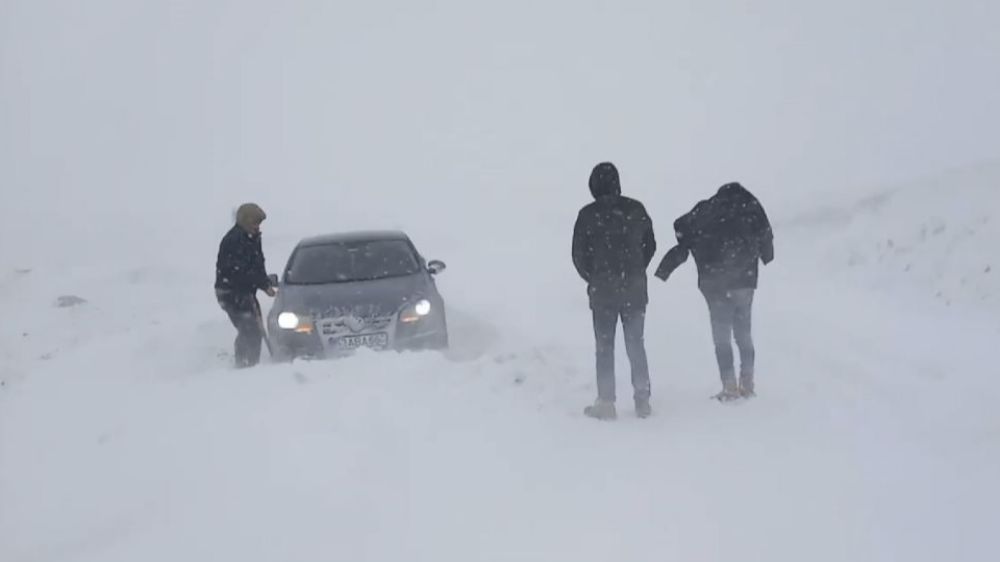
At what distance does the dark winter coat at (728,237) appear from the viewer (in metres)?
8.24

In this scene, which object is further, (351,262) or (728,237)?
(351,262)

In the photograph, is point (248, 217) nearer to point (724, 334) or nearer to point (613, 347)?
point (613, 347)

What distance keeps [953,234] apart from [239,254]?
9.55 metres

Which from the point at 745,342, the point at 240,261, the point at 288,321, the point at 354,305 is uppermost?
the point at 240,261

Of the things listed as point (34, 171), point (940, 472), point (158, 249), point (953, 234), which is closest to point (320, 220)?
point (158, 249)

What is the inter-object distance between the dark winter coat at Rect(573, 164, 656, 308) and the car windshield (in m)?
3.50

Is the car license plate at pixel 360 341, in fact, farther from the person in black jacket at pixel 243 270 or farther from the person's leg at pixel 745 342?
the person's leg at pixel 745 342

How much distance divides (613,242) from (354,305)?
3.08 metres

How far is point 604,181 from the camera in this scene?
7.67m

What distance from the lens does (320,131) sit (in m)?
70.0

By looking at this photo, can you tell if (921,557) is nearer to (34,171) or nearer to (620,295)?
(620,295)

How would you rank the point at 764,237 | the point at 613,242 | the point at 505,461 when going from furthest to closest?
the point at 764,237 → the point at 613,242 → the point at 505,461

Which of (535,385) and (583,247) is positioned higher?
(583,247)

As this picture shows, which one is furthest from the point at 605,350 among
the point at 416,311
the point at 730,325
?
the point at 416,311
